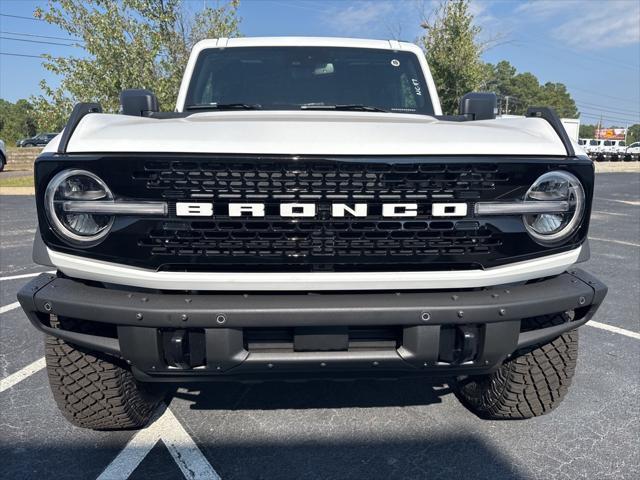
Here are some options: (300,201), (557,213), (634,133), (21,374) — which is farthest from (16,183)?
(634,133)

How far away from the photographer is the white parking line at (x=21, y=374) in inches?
123

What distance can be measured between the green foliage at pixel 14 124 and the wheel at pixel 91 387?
62.5m

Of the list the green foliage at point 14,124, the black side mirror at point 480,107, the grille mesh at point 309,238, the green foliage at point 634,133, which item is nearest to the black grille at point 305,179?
the grille mesh at point 309,238

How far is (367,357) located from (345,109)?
177 centimetres

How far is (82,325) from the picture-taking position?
7.07 ft

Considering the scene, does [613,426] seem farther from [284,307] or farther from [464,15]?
[464,15]

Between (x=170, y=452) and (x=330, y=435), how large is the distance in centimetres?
78

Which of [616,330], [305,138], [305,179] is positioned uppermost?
[305,138]

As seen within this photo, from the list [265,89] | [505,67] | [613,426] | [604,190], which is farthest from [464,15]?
[505,67]

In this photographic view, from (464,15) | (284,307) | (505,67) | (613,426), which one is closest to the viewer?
(284,307)

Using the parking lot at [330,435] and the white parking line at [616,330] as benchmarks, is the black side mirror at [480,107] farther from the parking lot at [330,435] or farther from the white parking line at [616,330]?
the white parking line at [616,330]

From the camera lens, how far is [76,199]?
198 cm

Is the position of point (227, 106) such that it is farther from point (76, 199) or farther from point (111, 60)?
point (111, 60)

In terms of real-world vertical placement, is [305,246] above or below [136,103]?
below
